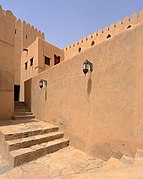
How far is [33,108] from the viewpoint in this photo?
7.77m

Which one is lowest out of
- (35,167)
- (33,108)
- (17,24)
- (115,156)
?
(35,167)

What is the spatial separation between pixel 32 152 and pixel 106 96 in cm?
252

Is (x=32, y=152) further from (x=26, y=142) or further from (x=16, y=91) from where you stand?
(x=16, y=91)

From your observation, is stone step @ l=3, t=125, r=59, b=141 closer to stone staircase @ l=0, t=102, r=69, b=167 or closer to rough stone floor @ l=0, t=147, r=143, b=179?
stone staircase @ l=0, t=102, r=69, b=167

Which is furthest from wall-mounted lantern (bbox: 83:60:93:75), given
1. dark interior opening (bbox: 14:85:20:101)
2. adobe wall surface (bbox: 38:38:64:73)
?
dark interior opening (bbox: 14:85:20:101)

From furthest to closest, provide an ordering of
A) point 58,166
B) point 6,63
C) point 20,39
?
point 20,39, point 6,63, point 58,166

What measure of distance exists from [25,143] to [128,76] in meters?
3.35

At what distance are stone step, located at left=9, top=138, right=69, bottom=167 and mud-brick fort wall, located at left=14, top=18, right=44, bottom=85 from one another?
42.2 feet

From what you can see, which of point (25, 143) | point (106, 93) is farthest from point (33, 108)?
point (106, 93)

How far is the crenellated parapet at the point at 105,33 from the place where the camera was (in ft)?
36.0

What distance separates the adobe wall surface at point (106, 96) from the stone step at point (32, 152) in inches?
25.0

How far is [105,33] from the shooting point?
12.8 metres

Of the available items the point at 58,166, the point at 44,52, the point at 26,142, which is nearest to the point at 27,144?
the point at 26,142

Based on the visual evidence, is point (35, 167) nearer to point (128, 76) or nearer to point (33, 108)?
point (128, 76)
